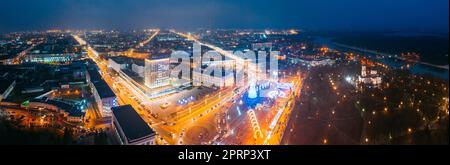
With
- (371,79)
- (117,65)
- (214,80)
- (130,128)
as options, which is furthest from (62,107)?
(371,79)

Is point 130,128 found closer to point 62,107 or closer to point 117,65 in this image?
point 62,107

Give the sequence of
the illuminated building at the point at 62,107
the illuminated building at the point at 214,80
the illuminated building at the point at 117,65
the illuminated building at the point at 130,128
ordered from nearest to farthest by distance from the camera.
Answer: the illuminated building at the point at 130,128 < the illuminated building at the point at 62,107 < the illuminated building at the point at 214,80 < the illuminated building at the point at 117,65

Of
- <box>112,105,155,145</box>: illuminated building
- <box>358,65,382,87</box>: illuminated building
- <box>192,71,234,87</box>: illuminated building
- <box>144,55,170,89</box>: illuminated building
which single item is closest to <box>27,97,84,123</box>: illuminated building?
<box>112,105,155,145</box>: illuminated building

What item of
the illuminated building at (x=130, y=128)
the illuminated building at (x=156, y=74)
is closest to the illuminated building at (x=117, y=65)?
the illuminated building at (x=156, y=74)

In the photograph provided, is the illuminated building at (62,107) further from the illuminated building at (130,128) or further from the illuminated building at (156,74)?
the illuminated building at (156,74)

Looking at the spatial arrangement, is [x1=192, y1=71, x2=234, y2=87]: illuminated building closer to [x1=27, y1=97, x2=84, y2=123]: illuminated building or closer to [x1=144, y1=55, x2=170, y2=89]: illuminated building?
[x1=144, y1=55, x2=170, y2=89]: illuminated building

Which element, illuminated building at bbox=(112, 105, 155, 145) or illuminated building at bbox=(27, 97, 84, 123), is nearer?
illuminated building at bbox=(112, 105, 155, 145)

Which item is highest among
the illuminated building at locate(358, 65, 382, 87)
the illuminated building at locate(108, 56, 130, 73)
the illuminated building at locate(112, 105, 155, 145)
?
the illuminated building at locate(108, 56, 130, 73)

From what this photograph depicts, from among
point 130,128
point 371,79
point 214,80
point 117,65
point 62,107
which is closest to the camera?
point 130,128
